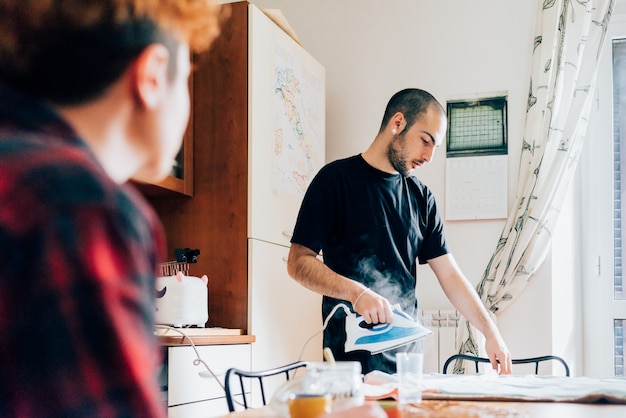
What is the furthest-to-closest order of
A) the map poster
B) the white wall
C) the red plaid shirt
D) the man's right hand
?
the white wall, the map poster, the man's right hand, the red plaid shirt

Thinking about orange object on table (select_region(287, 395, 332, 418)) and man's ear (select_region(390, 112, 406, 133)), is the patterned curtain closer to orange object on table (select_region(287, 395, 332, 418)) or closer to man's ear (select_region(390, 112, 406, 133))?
man's ear (select_region(390, 112, 406, 133))

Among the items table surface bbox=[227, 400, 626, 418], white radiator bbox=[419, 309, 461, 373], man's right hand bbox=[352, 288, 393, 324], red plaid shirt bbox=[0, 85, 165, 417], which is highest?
red plaid shirt bbox=[0, 85, 165, 417]

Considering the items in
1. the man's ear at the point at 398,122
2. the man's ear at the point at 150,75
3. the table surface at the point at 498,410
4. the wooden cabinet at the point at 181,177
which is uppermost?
the man's ear at the point at 398,122

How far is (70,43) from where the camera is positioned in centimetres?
44

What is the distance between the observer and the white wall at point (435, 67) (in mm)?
3676

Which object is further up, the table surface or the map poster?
the map poster

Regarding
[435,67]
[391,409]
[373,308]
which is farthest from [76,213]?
[435,67]

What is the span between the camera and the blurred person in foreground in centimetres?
39

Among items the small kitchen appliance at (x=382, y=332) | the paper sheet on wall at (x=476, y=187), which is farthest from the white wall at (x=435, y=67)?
the small kitchen appliance at (x=382, y=332)

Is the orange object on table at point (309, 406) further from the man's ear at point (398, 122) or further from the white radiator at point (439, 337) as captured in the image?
the white radiator at point (439, 337)

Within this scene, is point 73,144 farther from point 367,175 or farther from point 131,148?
point 367,175

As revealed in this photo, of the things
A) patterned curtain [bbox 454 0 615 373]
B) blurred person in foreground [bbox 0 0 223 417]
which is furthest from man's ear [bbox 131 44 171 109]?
patterned curtain [bbox 454 0 615 373]

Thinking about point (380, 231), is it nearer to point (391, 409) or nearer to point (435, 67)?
point (391, 409)

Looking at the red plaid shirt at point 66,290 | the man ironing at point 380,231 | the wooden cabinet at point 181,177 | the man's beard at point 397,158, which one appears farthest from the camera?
the wooden cabinet at point 181,177
